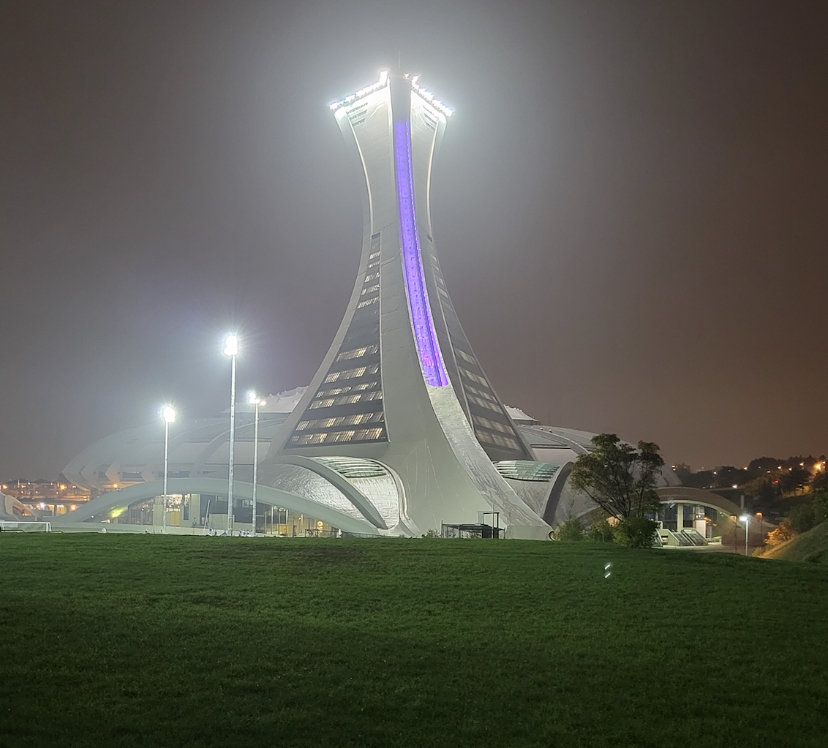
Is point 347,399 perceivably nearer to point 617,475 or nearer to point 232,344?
point 617,475

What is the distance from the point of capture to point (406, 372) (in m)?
41.3

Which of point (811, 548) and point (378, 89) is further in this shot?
point (378, 89)

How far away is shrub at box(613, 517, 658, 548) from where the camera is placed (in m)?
22.3

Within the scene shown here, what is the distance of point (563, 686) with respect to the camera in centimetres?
724

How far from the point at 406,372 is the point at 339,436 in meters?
5.36

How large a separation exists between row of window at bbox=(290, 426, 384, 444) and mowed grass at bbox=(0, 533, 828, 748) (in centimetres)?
2618

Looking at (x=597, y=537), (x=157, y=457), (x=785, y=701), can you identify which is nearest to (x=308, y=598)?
(x=785, y=701)

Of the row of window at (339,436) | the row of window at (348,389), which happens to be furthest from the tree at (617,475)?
the row of window at (348,389)

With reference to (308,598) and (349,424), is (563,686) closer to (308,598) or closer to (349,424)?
(308,598)

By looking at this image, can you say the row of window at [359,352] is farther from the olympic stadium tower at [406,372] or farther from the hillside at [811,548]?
the hillside at [811,548]

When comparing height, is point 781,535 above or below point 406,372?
below

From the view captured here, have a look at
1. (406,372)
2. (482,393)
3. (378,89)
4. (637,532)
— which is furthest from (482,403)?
(378,89)

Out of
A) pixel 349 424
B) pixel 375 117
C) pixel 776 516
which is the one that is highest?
pixel 375 117

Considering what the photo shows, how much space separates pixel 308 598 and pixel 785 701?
6616 millimetres
